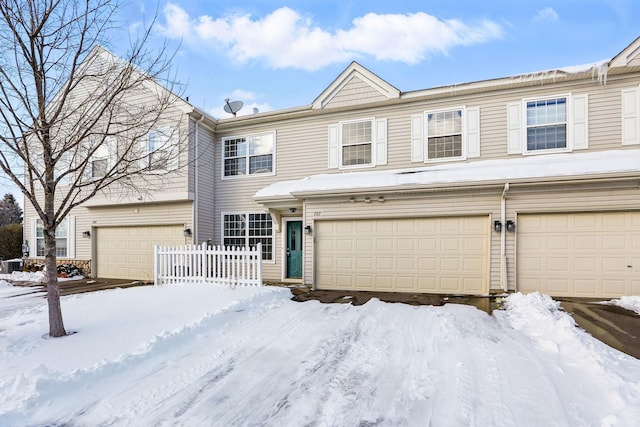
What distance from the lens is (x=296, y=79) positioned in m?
12.5

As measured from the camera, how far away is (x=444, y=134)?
9.38 metres

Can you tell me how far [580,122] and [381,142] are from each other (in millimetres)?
5145

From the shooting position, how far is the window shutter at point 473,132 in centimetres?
903

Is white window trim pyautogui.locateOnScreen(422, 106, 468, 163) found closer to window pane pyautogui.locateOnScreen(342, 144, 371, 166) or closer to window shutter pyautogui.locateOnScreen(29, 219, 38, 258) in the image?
window pane pyautogui.locateOnScreen(342, 144, 371, 166)

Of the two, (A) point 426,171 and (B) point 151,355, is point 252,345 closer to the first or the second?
(B) point 151,355

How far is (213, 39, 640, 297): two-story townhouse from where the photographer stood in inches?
285

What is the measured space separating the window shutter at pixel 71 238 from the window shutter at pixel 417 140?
42.7 ft

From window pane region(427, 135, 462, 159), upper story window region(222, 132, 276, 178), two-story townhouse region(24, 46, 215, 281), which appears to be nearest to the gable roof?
window pane region(427, 135, 462, 159)

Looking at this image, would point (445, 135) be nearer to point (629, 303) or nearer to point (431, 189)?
point (431, 189)

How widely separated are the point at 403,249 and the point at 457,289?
1.62 m

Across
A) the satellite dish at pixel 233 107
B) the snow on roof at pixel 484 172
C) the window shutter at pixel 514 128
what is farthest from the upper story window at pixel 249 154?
the window shutter at pixel 514 128

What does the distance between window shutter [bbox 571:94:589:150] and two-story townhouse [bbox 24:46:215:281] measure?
1092 centimetres

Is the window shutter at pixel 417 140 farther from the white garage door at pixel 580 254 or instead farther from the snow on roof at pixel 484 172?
the white garage door at pixel 580 254

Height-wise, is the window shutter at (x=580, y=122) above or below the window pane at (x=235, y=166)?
above
